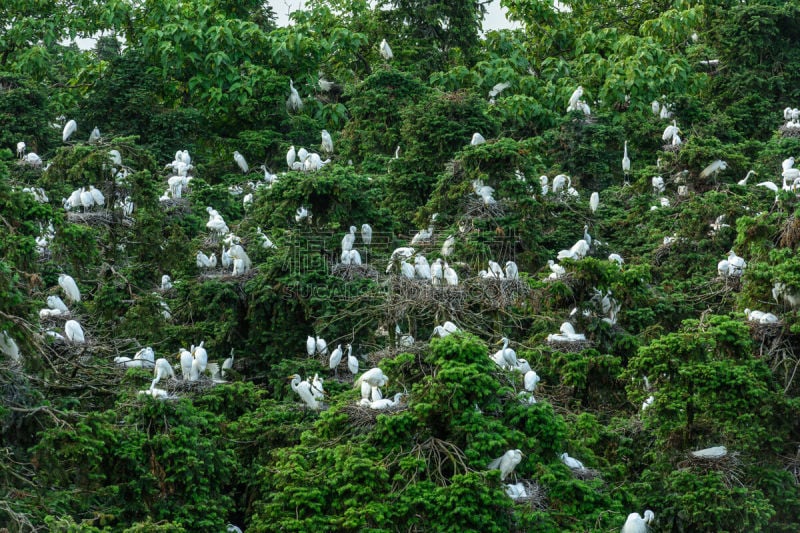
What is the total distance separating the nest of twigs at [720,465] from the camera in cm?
812

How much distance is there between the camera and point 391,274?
9852mm

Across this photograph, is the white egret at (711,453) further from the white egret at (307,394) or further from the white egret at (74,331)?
the white egret at (74,331)

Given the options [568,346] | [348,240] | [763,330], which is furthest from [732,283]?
[348,240]

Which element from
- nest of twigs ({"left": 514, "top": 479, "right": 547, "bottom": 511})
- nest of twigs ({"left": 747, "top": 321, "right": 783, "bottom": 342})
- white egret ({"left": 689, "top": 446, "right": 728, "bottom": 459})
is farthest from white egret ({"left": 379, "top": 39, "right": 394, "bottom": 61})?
nest of twigs ({"left": 514, "top": 479, "right": 547, "bottom": 511})

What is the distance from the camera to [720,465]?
8203 millimetres

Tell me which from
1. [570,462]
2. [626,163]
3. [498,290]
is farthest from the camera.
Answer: [626,163]

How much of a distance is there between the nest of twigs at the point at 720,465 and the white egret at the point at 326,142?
21.9ft

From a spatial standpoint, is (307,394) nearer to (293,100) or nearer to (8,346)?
(8,346)

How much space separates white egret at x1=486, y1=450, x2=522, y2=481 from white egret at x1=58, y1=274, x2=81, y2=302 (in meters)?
3.77

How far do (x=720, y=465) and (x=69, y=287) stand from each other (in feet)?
15.3

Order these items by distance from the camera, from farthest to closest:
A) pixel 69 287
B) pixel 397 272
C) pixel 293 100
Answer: pixel 293 100, pixel 397 272, pixel 69 287

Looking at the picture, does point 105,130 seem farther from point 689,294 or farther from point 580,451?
point 580,451

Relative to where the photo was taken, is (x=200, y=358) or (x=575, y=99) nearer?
(x=200, y=358)

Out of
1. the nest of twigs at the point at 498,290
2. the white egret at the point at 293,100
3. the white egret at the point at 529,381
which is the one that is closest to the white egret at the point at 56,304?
the nest of twigs at the point at 498,290
